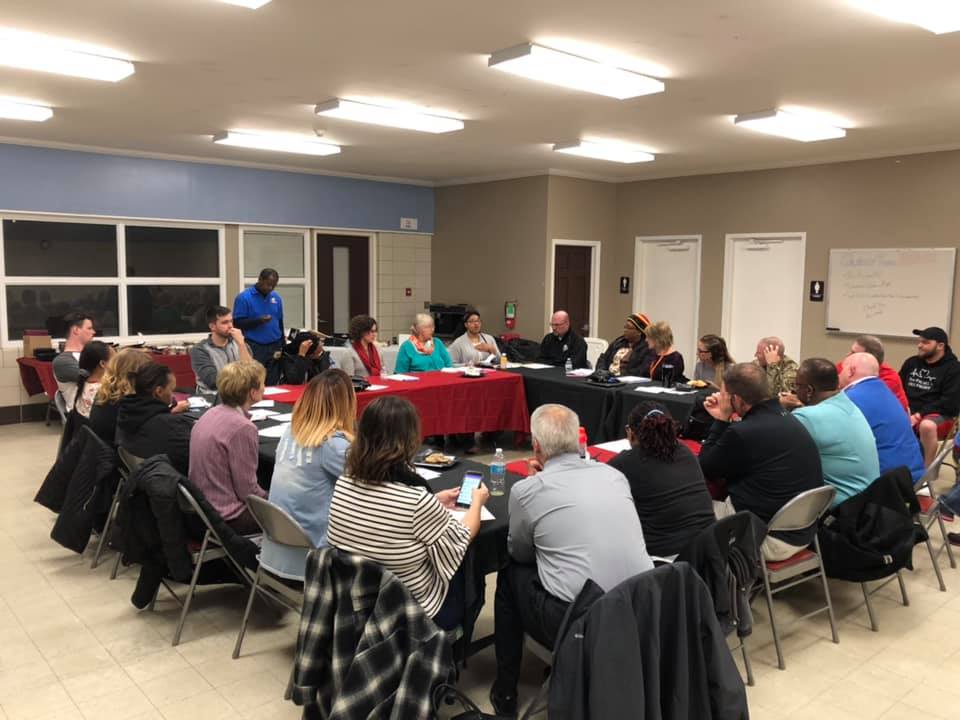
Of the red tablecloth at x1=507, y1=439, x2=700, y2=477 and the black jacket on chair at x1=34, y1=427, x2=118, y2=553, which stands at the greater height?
the red tablecloth at x1=507, y1=439, x2=700, y2=477

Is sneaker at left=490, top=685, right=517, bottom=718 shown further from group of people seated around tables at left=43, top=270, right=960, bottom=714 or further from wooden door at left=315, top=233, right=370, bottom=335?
wooden door at left=315, top=233, right=370, bottom=335

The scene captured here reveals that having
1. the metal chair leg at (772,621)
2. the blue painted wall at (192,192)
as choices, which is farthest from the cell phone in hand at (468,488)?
the blue painted wall at (192,192)

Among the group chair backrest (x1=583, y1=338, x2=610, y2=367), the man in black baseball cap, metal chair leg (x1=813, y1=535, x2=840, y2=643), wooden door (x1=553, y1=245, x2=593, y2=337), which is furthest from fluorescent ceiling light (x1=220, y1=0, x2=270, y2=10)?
wooden door (x1=553, y1=245, x2=593, y2=337)

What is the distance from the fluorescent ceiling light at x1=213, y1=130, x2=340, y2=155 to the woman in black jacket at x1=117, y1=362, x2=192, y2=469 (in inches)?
151

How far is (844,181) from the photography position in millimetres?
7688

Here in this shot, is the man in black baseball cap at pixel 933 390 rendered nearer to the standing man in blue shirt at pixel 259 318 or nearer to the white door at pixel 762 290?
the white door at pixel 762 290

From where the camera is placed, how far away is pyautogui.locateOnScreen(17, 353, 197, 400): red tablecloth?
23.1 feet

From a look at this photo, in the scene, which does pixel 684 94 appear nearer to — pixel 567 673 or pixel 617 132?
pixel 617 132

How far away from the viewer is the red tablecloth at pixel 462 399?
5754mm

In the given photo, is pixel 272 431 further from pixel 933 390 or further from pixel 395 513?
pixel 933 390

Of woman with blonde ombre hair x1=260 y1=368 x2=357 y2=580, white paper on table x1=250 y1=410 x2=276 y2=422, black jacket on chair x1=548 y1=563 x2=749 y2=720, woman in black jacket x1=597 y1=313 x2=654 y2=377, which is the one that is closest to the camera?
black jacket on chair x1=548 y1=563 x2=749 y2=720

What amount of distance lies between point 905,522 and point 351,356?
4.04 meters

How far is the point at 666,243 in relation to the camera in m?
9.35

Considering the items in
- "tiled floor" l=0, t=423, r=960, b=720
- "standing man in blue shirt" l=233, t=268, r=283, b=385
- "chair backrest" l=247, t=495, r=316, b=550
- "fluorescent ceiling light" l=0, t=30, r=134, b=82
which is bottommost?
"tiled floor" l=0, t=423, r=960, b=720
